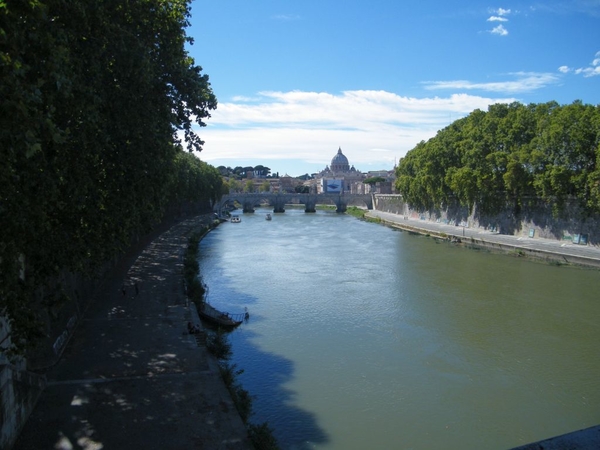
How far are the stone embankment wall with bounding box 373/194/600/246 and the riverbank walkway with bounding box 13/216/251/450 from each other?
72.3ft

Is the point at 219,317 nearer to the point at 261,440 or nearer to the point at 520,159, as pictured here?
the point at 261,440

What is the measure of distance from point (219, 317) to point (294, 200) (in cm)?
5960

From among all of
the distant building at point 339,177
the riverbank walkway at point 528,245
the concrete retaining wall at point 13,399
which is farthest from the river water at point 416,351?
the distant building at point 339,177

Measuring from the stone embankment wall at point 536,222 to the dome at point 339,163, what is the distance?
9857 centimetres

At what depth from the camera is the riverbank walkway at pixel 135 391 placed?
6.97 m

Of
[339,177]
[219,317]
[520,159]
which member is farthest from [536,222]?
[339,177]

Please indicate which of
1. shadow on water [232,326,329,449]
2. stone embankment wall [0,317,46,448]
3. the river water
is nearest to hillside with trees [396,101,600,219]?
the river water

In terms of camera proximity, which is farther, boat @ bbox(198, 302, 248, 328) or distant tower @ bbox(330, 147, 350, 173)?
distant tower @ bbox(330, 147, 350, 173)

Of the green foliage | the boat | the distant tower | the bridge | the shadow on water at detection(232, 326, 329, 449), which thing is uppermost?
the distant tower

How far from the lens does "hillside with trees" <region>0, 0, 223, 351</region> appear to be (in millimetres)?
5125

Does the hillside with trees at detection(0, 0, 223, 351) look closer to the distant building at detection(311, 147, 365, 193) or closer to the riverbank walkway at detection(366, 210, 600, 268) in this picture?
the riverbank walkway at detection(366, 210, 600, 268)

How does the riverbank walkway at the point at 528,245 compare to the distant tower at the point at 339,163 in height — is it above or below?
below

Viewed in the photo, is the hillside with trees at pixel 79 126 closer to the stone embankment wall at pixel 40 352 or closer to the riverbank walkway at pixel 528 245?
the stone embankment wall at pixel 40 352

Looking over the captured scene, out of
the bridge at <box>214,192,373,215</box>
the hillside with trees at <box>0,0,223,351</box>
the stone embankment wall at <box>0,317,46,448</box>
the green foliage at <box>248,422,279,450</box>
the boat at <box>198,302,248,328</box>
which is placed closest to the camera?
the hillside with trees at <box>0,0,223,351</box>
